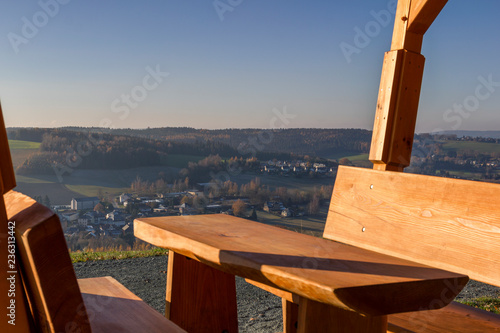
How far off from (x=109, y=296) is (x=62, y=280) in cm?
116

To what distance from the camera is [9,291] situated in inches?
36.4

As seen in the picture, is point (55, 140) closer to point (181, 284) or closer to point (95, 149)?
point (95, 149)

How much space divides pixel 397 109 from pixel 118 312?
2.52m

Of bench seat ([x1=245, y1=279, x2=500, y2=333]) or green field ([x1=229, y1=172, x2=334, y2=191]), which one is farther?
green field ([x1=229, y1=172, x2=334, y2=191])

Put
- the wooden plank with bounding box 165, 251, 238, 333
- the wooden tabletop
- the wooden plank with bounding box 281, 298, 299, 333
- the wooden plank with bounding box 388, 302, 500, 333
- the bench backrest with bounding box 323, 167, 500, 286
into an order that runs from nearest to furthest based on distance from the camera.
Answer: the wooden tabletop → the wooden plank with bounding box 388, 302, 500, 333 → the bench backrest with bounding box 323, 167, 500, 286 → the wooden plank with bounding box 165, 251, 238, 333 → the wooden plank with bounding box 281, 298, 299, 333

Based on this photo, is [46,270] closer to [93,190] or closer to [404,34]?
[404,34]

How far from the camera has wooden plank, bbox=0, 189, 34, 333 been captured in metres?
0.91

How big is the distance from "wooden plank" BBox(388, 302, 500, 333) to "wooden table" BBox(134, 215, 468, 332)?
0.42 m

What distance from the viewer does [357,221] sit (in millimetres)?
2729

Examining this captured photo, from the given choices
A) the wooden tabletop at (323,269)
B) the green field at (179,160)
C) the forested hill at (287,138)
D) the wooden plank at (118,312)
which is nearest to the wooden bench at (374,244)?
the wooden tabletop at (323,269)

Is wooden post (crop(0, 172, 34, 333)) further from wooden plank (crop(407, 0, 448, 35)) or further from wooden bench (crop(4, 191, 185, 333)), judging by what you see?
wooden plank (crop(407, 0, 448, 35))

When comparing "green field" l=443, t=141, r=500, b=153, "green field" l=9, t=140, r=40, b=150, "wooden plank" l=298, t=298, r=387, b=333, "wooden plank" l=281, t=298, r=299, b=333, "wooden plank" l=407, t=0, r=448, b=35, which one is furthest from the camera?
"green field" l=9, t=140, r=40, b=150

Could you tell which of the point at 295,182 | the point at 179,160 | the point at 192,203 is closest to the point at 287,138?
the point at 295,182

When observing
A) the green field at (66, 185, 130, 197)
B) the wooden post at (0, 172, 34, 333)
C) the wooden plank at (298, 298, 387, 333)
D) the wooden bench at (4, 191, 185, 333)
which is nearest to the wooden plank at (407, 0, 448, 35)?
the wooden plank at (298, 298, 387, 333)
